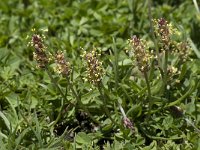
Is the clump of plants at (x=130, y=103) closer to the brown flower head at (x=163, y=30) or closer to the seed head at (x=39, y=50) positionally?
the brown flower head at (x=163, y=30)

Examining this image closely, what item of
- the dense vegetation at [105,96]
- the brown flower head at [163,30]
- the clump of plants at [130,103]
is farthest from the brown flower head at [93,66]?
the brown flower head at [163,30]

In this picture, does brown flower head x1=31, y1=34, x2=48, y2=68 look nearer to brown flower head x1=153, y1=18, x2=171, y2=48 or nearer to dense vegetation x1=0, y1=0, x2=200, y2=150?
dense vegetation x1=0, y1=0, x2=200, y2=150

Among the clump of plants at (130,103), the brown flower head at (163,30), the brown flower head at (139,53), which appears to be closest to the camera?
the brown flower head at (139,53)

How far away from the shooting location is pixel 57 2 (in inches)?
151

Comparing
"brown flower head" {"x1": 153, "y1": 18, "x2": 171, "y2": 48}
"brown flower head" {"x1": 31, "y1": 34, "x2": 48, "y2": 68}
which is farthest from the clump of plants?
"brown flower head" {"x1": 31, "y1": 34, "x2": 48, "y2": 68}

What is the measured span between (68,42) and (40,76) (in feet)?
1.41

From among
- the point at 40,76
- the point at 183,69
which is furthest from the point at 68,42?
the point at 183,69

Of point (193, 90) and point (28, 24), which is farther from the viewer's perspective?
point (28, 24)

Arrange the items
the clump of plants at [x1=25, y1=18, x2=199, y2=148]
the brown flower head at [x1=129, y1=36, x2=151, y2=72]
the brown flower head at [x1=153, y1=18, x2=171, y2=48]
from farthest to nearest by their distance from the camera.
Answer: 1. the clump of plants at [x1=25, y1=18, x2=199, y2=148]
2. the brown flower head at [x1=153, y1=18, x2=171, y2=48]
3. the brown flower head at [x1=129, y1=36, x2=151, y2=72]

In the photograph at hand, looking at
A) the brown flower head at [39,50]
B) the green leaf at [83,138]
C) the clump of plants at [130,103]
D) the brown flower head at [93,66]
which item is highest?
the brown flower head at [39,50]

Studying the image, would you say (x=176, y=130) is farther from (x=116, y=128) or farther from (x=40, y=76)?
(x=40, y=76)

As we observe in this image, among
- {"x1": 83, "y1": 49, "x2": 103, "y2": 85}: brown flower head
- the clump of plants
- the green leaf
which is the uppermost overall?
{"x1": 83, "y1": 49, "x2": 103, "y2": 85}: brown flower head

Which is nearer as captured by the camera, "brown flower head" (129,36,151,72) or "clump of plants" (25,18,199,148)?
"brown flower head" (129,36,151,72)

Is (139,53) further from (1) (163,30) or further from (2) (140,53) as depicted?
(1) (163,30)
